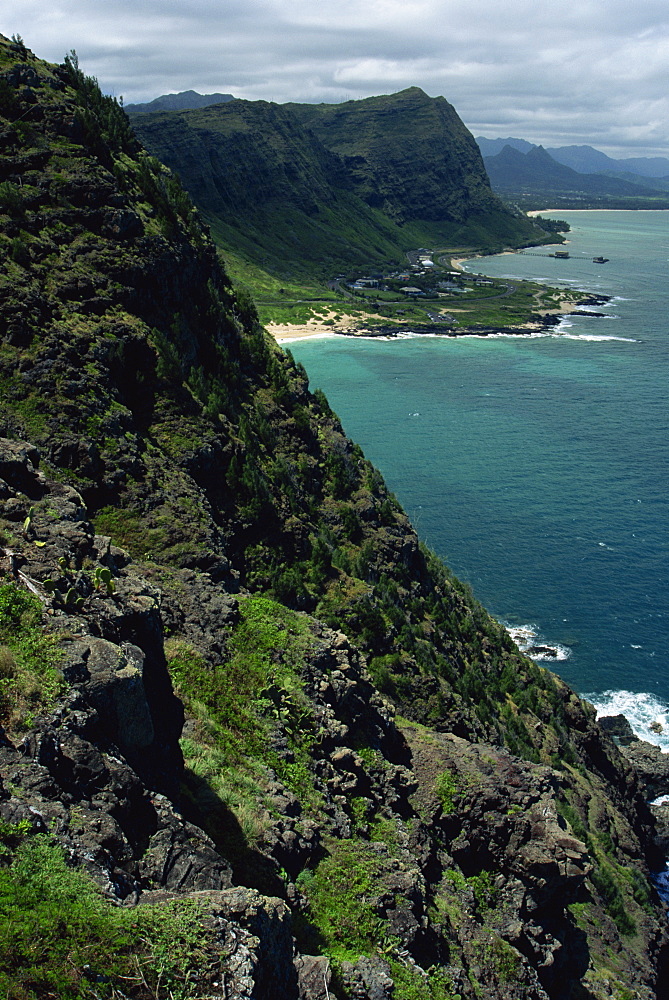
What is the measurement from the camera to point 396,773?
2495cm

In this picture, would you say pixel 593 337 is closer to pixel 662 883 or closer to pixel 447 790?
pixel 662 883

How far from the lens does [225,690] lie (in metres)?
22.8

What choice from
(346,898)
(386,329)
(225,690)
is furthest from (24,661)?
(386,329)

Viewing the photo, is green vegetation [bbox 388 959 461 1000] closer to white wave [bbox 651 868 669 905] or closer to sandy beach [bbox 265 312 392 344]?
white wave [bbox 651 868 669 905]

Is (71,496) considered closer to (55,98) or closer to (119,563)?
(119,563)

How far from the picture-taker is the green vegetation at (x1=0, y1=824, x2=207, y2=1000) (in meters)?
9.84

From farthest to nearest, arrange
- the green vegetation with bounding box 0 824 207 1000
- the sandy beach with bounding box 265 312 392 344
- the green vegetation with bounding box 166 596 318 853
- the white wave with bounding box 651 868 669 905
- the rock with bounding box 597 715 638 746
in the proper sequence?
the sandy beach with bounding box 265 312 392 344 < the rock with bounding box 597 715 638 746 < the white wave with bounding box 651 868 669 905 < the green vegetation with bounding box 166 596 318 853 < the green vegetation with bounding box 0 824 207 1000

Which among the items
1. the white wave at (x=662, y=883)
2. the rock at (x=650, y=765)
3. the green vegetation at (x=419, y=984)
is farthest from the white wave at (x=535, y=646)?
the green vegetation at (x=419, y=984)

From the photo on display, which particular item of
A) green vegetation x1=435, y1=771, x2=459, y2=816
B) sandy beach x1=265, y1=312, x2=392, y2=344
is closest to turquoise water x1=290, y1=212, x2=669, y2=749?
sandy beach x1=265, y1=312, x2=392, y2=344

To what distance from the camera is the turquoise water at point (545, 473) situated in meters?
68.6

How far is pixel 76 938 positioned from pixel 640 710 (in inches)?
2380

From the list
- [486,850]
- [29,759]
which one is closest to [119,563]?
[29,759]

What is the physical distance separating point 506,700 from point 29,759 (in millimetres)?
41135

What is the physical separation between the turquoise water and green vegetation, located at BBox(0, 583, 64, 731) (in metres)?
56.5
